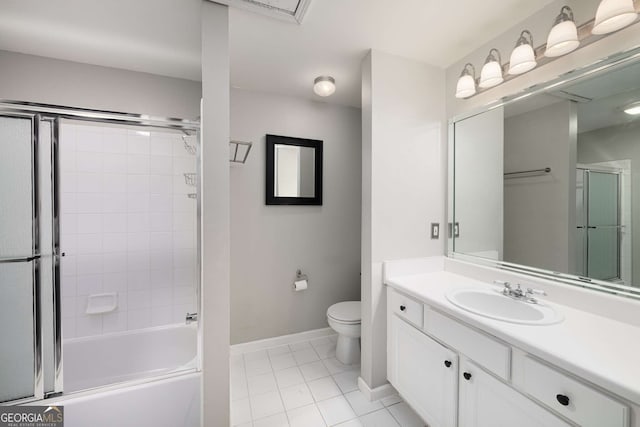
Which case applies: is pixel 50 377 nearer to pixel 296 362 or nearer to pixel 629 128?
pixel 296 362

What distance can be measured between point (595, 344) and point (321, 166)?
2.04 m

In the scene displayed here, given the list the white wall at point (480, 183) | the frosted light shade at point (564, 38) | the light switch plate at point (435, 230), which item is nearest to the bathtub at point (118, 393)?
the light switch plate at point (435, 230)

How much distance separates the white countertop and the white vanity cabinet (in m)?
0.05

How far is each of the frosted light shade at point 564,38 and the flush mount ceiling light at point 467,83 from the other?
420 mm

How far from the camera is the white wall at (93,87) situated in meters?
1.67

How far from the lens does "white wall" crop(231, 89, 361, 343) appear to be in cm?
217

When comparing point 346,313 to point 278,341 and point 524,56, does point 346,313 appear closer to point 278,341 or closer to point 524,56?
point 278,341

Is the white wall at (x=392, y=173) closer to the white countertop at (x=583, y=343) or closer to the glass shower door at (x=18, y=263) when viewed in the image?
the white countertop at (x=583, y=343)

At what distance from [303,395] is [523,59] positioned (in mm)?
2419

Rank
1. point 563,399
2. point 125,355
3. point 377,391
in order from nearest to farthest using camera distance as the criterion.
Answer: point 563,399
point 377,391
point 125,355

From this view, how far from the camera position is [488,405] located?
1.01m

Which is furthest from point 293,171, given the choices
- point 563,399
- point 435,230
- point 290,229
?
point 563,399

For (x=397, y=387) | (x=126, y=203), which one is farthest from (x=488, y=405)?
(x=126, y=203)

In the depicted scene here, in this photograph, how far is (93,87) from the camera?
182cm
